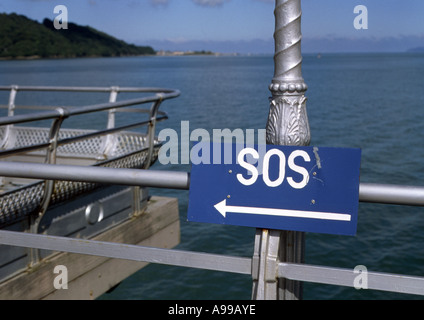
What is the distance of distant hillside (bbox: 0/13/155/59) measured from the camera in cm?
11850

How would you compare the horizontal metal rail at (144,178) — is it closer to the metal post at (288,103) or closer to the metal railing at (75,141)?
the metal post at (288,103)

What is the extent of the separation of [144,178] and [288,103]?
2.16 feet

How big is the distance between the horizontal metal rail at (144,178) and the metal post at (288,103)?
0.37 metres

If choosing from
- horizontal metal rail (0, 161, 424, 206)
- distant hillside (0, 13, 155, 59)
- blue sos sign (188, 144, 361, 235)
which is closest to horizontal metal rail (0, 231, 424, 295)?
blue sos sign (188, 144, 361, 235)

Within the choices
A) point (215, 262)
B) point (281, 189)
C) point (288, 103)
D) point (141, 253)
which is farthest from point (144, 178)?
point (288, 103)

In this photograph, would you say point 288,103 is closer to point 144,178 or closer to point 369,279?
point 144,178

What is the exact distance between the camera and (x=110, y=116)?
6832 millimetres

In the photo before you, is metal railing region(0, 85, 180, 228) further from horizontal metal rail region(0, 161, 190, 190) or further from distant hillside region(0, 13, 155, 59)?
distant hillside region(0, 13, 155, 59)

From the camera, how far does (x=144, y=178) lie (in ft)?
6.96

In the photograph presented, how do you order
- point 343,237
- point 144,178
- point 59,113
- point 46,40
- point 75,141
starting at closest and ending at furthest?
point 144,178
point 59,113
point 75,141
point 343,237
point 46,40

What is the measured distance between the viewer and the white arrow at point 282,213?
194cm

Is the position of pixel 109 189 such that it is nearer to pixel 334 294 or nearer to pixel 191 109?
pixel 334 294
